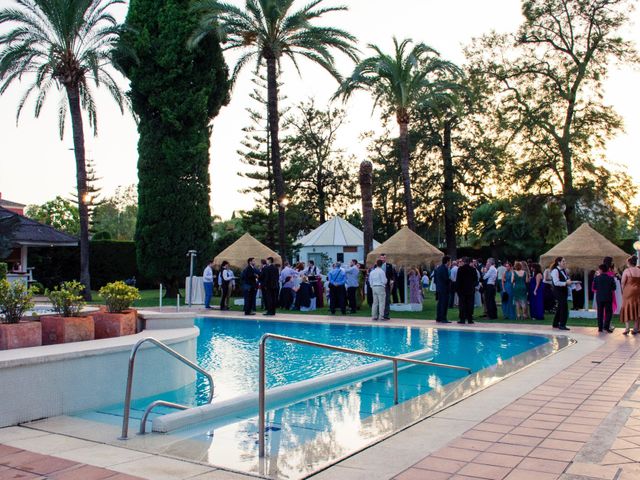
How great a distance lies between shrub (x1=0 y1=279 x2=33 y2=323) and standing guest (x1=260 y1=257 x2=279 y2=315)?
41.3 feet

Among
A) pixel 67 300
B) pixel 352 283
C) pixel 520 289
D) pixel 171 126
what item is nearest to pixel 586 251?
pixel 520 289

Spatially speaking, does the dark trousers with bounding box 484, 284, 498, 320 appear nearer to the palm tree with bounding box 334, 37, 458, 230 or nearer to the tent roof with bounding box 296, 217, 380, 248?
the palm tree with bounding box 334, 37, 458, 230

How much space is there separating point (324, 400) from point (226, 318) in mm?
12504

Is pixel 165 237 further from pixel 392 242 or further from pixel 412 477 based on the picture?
pixel 412 477

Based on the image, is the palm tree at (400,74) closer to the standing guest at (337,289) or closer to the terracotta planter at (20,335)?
the standing guest at (337,289)

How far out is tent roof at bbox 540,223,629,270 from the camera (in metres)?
20.0

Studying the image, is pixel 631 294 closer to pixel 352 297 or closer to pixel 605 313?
pixel 605 313

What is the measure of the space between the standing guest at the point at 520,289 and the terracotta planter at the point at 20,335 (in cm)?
1462

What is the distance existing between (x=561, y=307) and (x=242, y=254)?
1364 centimetres

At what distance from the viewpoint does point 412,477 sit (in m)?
5.01

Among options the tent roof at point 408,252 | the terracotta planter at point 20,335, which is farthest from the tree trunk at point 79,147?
the terracotta planter at point 20,335

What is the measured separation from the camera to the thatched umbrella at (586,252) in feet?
65.5

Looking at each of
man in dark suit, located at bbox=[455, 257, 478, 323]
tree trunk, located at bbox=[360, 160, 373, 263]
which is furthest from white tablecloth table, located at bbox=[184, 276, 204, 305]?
man in dark suit, located at bbox=[455, 257, 478, 323]

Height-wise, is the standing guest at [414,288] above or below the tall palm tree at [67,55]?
below
